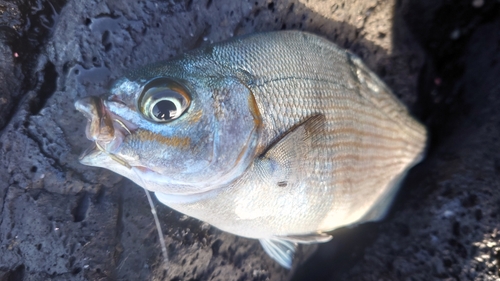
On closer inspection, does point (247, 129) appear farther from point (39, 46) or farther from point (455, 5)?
point (455, 5)

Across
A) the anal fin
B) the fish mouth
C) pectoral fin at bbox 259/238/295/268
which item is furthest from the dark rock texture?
the fish mouth

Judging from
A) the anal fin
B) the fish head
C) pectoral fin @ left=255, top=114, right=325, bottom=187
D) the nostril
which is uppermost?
the nostril

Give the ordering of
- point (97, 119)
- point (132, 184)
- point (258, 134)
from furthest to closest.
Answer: point (132, 184) < point (258, 134) < point (97, 119)

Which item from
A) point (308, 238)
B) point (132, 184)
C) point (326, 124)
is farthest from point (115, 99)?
point (308, 238)

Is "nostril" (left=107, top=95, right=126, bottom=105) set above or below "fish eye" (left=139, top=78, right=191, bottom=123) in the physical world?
above

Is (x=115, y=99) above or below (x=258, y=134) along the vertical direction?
above

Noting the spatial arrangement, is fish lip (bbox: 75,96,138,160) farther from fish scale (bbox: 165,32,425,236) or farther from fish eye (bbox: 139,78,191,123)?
fish scale (bbox: 165,32,425,236)

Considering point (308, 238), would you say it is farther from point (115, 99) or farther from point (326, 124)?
point (115, 99)
